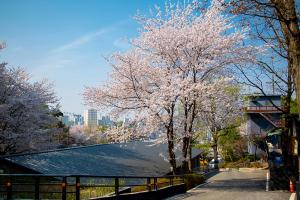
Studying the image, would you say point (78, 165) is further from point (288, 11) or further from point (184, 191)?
point (288, 11)

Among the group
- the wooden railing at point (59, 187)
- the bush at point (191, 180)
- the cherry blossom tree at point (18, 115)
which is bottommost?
the bush at point (191, 180)

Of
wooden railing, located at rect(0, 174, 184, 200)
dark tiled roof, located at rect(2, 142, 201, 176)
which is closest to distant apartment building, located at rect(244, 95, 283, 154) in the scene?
dark tiled roof, located at rect(2, 142, 201, 176)

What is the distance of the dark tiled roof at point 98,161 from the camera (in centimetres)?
2222

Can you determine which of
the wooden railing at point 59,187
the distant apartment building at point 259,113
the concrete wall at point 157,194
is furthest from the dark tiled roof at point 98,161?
the distant apartment building at point 259,113

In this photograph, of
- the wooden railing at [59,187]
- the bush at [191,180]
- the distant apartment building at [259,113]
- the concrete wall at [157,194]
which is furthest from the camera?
the distant apartment building at [259,113]

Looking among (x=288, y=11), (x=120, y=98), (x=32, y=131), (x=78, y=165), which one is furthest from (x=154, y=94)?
(x=288, y=11)

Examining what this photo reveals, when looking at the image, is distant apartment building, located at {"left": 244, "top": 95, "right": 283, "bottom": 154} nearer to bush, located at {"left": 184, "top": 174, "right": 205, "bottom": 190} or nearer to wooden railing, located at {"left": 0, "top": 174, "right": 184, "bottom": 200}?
bush, located at {"left": 184, "top": 174, "right": 205, "bottom": 190}

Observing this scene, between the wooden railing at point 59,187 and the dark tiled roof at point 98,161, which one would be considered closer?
the wooden railing at point 59,187

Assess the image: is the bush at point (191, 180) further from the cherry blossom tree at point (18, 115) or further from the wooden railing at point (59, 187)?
the cherry blossom tree at point (18, 115)

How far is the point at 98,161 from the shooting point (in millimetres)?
28484

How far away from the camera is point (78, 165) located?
24953mm

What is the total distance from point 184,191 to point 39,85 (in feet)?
58.7

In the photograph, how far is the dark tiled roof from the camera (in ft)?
72.9

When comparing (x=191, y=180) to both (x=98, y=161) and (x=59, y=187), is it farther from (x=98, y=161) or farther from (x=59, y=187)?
(x=59, y=187)
